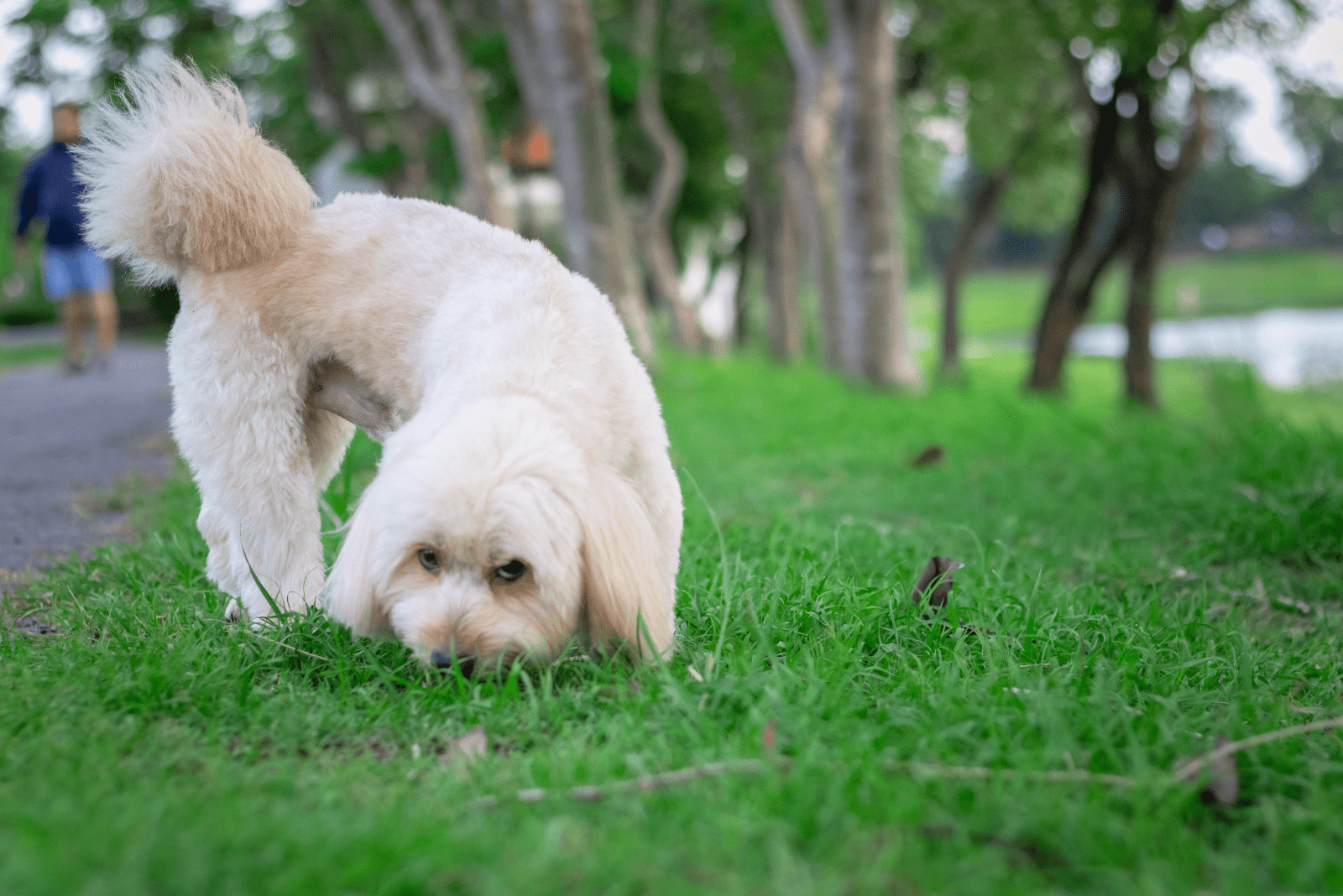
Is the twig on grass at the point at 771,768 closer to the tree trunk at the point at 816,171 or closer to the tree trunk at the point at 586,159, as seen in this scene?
→ the tree trunk at the point at 586,159

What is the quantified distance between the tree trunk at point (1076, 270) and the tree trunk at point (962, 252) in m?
5.34

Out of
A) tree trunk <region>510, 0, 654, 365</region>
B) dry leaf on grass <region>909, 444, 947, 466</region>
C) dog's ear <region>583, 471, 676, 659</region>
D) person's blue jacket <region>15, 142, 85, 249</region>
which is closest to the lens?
dog's ear <region>583, 471, 676, 659</region>

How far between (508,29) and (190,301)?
8.88 m

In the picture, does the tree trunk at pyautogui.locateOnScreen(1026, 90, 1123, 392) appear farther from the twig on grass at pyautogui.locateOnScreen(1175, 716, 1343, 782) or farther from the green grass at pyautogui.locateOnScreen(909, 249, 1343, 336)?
the twig on grass at pyautogui.locateOnScreen(1175, 716, 1343, 782)

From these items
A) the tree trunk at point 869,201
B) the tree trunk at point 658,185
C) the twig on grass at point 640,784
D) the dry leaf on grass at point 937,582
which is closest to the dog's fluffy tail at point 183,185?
the twig on grass at point 640,784

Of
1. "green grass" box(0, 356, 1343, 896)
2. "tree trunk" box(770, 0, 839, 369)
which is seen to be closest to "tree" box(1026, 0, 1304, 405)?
"tree trunk" box(770, 0, 839, 369)

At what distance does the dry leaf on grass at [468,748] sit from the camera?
2.17 metres

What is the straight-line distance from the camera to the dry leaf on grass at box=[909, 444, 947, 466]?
6648 millimetres

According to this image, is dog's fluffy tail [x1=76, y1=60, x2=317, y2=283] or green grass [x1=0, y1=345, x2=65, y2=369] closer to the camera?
dog's fluffy tail [x1=76, y1=60, x2=317, y2=283]

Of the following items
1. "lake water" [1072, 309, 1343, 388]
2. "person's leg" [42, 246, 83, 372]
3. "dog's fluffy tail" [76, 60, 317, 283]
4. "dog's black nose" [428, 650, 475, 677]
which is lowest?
"dog's black nose" [428, 650, 475, 677]

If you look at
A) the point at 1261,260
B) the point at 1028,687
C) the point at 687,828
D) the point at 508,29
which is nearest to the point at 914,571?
the point at 1028,687

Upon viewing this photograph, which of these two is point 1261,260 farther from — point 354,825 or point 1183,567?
point 354,825

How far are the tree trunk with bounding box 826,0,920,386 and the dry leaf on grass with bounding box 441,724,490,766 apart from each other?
9.00 metres

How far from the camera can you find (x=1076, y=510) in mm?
5254
